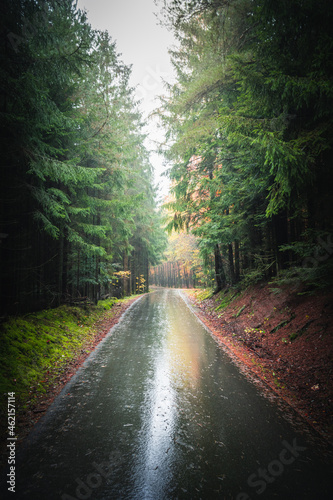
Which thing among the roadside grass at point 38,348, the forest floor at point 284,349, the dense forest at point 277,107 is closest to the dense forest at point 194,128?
the dense forest at point 277,107

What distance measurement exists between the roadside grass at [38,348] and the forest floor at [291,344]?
4.59 metres

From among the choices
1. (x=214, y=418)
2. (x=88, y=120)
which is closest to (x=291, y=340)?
(x=214, y=418)

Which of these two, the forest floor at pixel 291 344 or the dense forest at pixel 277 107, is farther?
the dense forest at pixel 277 107

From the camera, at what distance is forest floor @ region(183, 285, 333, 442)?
3.54 meters

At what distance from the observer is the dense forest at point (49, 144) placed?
5.17m

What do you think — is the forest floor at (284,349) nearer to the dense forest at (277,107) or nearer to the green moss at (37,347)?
the green moss at (37,347)

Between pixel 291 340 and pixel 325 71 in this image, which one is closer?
pixel 325 71

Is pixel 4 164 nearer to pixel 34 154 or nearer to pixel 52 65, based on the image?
pixel 34 154

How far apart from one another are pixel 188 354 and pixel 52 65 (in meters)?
8.61

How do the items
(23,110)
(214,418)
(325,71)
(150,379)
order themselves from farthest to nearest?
(23,110) < (150,379) < (325,71) < (214,418)

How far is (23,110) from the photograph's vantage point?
517 centimetres

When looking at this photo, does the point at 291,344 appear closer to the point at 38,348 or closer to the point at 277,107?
the point at 277,107

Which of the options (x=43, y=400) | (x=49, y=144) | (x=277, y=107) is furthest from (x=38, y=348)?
(x=277, y=107)

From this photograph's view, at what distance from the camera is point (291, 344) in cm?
522
